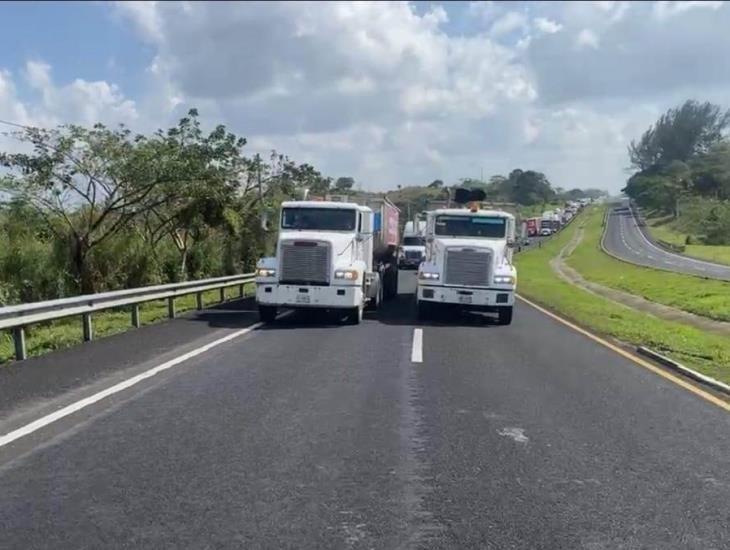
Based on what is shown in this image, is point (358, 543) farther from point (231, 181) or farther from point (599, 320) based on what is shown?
point (231, 181)

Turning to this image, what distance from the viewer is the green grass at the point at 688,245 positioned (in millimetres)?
61088

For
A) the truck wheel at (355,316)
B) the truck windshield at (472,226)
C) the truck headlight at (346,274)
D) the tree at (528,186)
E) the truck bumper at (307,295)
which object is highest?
the tree at (528,186)

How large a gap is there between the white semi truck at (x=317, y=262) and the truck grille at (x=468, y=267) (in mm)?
2034

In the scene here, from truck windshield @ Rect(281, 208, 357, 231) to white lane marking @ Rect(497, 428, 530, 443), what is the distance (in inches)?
463

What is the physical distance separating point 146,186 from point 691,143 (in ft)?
561

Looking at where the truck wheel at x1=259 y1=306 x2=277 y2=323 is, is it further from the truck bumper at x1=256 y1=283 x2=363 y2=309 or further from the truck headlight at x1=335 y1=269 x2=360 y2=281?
the truck headlight at x1=335 y1=269 x2=360 y2=281

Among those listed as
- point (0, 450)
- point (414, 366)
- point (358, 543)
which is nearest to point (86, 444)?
point (0, 450)

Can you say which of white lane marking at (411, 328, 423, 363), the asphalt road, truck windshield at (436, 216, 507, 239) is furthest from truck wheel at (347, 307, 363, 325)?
the asphalt road

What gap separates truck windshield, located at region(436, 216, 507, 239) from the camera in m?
20.1

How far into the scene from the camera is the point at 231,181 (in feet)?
111

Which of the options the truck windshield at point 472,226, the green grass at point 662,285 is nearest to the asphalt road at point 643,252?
the green grass at point 662,285

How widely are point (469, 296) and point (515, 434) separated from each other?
458 inches

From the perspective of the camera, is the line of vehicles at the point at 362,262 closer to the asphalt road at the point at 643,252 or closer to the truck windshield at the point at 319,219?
the truck windshield at the point at 319,219

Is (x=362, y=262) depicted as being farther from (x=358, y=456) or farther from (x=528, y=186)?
(x=528, y=186)
